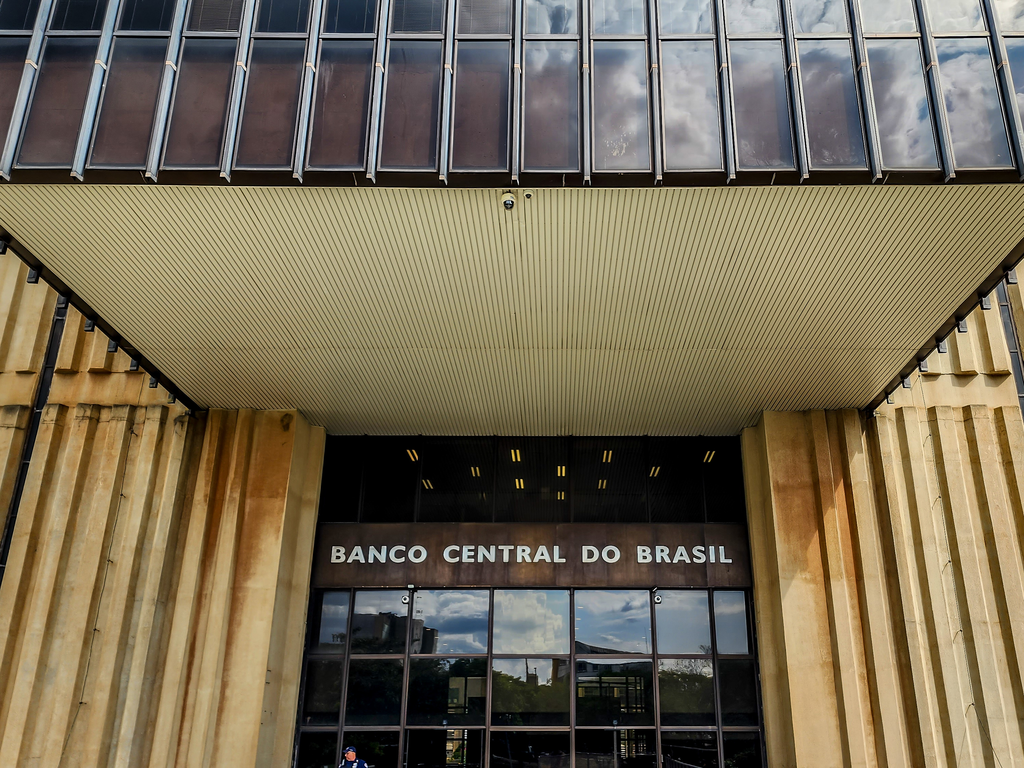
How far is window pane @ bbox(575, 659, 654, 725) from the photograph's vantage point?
16.1 metres

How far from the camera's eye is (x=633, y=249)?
455 inches

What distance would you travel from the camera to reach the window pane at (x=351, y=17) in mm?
11258

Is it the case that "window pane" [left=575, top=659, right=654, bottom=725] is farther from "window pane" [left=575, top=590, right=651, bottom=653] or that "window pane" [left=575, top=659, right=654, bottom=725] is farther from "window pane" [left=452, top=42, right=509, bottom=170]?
"window pane" [left=452, top=42, right=509, bottom=170]

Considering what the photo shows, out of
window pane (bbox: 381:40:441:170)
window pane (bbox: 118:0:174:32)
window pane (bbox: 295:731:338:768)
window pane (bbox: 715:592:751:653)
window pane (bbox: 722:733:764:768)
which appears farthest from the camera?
window pane (bbox: 715:592:751:653)

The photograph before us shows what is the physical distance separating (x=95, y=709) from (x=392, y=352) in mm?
8576

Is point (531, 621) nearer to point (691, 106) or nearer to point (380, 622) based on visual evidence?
point (380, 622)

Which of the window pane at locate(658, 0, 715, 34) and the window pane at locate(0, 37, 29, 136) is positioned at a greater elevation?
the window pane at locate(658, 0, 715, 34)

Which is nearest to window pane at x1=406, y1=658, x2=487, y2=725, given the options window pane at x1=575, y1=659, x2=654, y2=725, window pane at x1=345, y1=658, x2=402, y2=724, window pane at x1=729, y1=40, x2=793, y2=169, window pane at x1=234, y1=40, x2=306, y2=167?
window pane at x1=345, y1=658, x2=402, y2=724

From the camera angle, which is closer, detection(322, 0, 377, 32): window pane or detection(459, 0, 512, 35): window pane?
detection(459, 0, 512, 35): window pane

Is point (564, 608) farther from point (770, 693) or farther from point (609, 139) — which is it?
point (609, 139)

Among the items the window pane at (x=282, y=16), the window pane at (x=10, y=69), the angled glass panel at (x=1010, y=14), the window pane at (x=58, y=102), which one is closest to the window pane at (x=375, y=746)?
the window pane at (x=58, y=102)

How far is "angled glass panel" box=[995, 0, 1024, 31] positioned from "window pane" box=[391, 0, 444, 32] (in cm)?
781

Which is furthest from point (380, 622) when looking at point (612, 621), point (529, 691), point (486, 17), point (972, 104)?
point (972, 104)

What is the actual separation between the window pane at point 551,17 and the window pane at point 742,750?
→ 44.2ft
